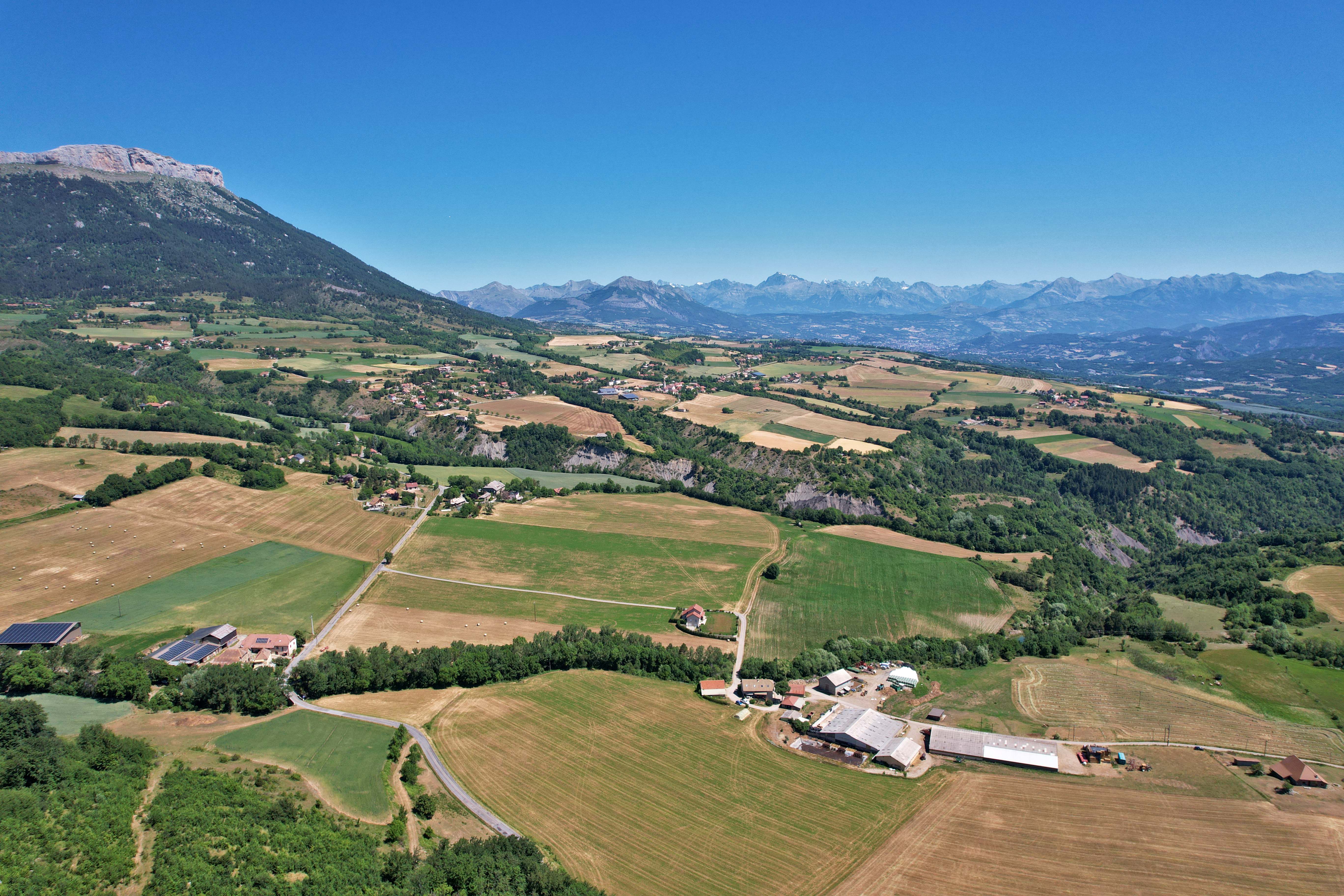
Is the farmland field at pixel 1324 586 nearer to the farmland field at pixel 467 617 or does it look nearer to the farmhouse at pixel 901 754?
the farmhouse at pixel 901 754

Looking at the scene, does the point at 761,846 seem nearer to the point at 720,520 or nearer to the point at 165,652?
the point at 165,652

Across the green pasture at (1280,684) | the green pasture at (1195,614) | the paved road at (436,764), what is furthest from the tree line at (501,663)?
the green pasture at (1195,614)

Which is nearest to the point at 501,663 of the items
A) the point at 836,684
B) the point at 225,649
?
the point at 225,649

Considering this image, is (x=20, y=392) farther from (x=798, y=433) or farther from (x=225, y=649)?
(x=798, y=433)

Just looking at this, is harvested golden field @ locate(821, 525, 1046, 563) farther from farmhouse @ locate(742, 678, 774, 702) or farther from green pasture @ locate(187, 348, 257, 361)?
green pasture @ locate(187, 348, 257, 361)

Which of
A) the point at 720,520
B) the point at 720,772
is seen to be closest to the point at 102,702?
the point at 720,772
